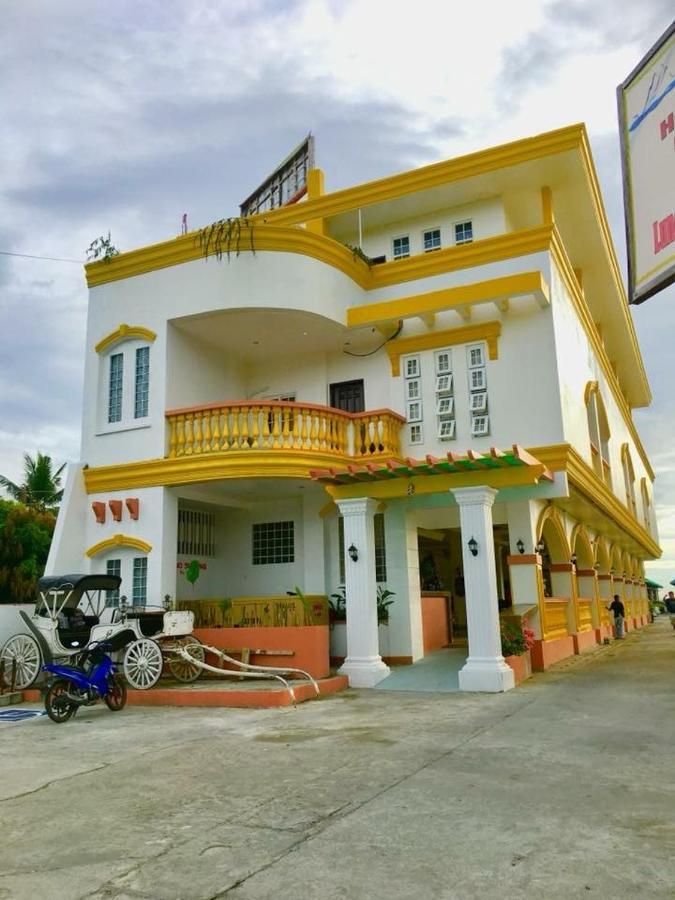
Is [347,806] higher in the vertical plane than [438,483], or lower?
lower

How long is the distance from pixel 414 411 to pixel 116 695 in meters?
8.07

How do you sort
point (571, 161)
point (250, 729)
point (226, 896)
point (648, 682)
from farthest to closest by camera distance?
point (571, 161)
point (648, 682)
point (250, 729)
point (226, 896)

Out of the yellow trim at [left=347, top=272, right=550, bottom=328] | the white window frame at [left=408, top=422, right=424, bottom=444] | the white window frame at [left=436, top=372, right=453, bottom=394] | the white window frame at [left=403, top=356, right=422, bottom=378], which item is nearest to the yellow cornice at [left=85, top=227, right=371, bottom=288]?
the yellow trim at [left=347, top=272, right=550, bottom=328]

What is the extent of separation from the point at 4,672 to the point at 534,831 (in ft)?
35.0

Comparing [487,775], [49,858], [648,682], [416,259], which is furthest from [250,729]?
[416,259]

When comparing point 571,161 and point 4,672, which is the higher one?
point 571,161

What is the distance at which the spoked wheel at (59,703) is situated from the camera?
945cm

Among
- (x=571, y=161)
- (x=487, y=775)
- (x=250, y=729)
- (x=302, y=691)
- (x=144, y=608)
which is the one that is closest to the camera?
(x=487, y=775)

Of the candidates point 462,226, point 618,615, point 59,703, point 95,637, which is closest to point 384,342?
point 462,226

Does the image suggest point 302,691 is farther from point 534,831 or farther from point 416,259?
point 416,259

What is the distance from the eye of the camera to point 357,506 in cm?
1284

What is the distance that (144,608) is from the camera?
13234 millimetres

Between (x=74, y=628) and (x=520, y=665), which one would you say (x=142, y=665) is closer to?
(x=74, y=628)

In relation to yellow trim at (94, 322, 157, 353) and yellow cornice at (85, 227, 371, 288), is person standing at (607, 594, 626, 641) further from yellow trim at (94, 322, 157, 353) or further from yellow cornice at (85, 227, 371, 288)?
yellow trim at (94, 322, 157, 353)
